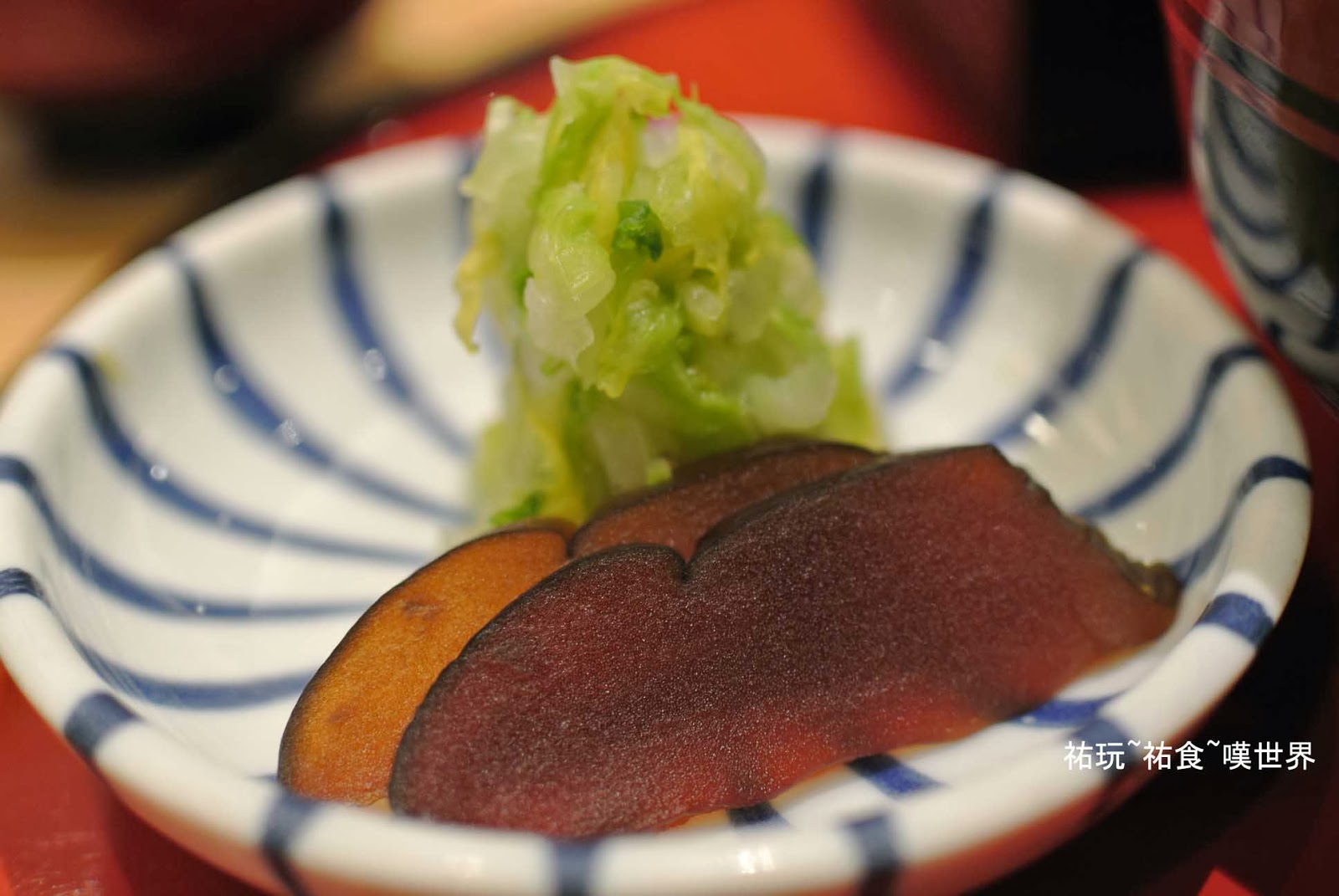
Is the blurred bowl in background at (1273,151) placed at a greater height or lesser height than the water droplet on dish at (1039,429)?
greater

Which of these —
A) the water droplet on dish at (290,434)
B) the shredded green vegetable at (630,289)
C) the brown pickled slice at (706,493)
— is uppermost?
the shredded green vegetable at (630,289)

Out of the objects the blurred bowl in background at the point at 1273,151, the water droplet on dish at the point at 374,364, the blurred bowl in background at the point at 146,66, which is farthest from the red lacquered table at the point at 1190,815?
the blurred bowl in background at the point at 146,66

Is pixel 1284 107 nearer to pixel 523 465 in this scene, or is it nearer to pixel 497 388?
pixel 523 465

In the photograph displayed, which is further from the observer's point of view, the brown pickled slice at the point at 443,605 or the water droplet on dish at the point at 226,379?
the water droplet on dish at the point at 226,379

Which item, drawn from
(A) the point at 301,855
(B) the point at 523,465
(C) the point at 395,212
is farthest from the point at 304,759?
(C) the point at 395,212

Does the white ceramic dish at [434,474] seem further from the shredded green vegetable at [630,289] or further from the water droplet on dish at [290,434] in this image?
the shredded green vegetable at [630,289]

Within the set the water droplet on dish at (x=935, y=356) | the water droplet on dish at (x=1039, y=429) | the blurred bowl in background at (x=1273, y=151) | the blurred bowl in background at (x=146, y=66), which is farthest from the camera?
the blurred bowl in background at (x=146, y=66)
